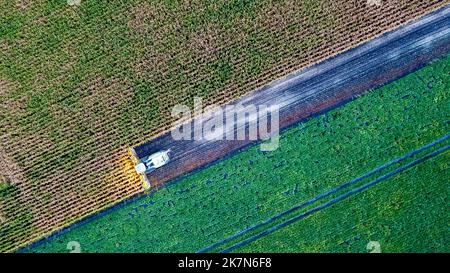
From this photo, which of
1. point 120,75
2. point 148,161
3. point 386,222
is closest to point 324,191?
point 386,222

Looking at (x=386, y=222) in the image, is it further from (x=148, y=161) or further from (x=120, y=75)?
(x=120, y=75)

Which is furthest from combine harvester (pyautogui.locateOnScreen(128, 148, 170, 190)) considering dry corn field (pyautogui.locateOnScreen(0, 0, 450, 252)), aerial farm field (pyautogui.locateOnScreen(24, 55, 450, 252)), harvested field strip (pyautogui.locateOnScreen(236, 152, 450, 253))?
harvested field strip (pyautogui.locateOnScreen(236, 152, 450, 253))

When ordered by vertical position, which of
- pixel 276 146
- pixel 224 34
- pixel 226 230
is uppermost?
pixel 224 34

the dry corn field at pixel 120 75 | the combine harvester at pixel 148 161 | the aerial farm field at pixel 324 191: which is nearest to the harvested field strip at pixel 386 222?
the aerial farm field at pixel 324 191

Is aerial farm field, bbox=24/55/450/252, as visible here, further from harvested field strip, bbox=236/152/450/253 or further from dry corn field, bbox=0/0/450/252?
dry corn field, bbox=0/0/450/252

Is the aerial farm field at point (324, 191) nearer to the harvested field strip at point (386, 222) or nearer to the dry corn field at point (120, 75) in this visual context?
the harvested field strip at point (386, 222)

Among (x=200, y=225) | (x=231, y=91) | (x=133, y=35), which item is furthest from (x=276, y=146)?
(x=133, y=35)

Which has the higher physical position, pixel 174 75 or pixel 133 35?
pixel 133 35
